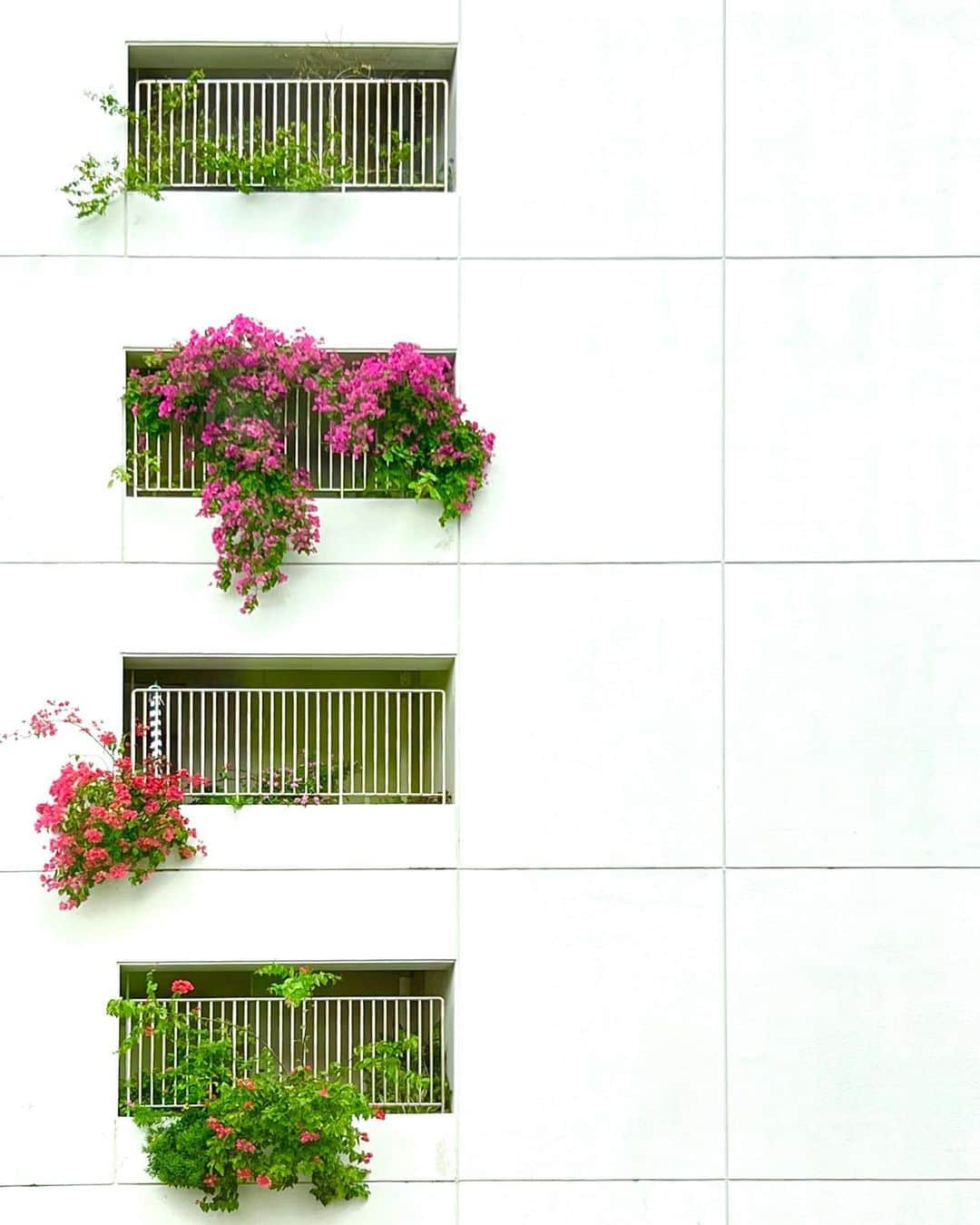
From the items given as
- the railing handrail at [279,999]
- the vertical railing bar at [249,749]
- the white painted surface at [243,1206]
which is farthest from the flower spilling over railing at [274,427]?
the white painted surface at [243,1206]

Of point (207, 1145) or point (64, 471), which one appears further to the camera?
point (64, 471)

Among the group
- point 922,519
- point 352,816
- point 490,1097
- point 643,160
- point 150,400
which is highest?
point 643,160

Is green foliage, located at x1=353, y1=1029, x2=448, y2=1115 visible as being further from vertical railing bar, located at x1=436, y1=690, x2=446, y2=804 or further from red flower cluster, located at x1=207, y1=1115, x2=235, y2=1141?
vertical railing bar, located at x1=436, y1=690, x2=446, y2=804

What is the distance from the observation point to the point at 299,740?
10531mm

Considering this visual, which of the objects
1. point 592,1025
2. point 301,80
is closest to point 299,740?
point 592,1025

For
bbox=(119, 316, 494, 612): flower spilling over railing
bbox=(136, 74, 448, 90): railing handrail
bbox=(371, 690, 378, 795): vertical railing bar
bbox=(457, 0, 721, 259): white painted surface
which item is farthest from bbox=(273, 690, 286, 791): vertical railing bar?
bbox=(136, 74, 448, 90): railing handrail

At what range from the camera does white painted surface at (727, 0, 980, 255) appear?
10.0m

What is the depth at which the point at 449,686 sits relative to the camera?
10.3 meters

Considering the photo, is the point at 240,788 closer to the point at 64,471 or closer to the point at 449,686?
the point at 449,686

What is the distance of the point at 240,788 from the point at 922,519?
14.6ft

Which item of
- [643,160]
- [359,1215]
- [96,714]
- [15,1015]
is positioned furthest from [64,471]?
[359,1215]

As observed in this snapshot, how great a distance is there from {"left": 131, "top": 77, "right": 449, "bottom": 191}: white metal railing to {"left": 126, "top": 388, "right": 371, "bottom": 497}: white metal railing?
1426mm

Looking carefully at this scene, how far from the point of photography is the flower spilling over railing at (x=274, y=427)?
9625 mm

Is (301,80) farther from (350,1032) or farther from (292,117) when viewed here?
(350,1032)
